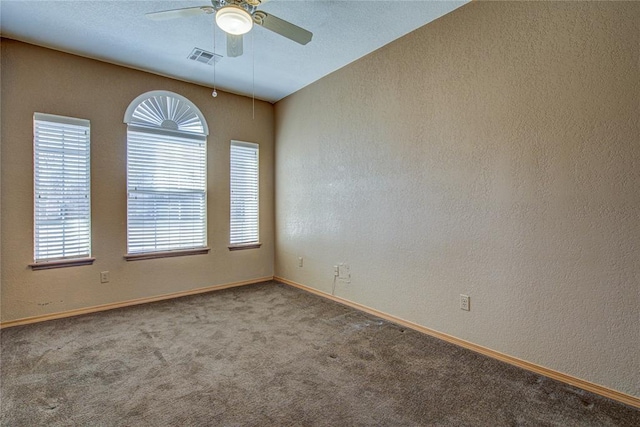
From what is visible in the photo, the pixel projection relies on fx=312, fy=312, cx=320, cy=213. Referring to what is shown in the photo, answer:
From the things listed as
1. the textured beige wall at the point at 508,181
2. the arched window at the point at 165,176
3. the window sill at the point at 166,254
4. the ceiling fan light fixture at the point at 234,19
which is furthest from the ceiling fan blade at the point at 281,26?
the window sill at the point at 166,254

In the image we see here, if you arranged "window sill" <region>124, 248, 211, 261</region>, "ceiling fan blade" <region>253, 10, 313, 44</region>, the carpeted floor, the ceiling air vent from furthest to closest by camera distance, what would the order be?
"window sill" <region>124, 248, 211, 261</region>, the ceiling air vent, "ceiling fan blade" <region>253, 10, 313, 44</region>, the carpeted floor

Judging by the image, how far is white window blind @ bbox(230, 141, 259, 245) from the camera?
14.6 feet

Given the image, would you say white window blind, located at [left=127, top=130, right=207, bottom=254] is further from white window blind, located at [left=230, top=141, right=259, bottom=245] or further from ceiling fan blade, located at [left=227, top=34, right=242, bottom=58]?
ceiling fan blade, located at [left=227, top=34, right=242, bottom=58]

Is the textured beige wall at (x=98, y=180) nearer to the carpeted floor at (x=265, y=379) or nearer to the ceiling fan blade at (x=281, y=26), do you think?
the carpeted floor at (x=265, y=379)

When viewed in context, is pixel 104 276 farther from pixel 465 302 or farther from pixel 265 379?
pixel 465 302

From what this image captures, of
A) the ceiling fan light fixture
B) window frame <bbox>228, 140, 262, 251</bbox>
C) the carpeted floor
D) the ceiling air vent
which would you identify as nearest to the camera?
the carpeted floor

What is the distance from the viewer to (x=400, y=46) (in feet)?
9.84

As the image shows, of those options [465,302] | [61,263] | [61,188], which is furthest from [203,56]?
[465,302]

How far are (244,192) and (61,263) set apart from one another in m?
2.21

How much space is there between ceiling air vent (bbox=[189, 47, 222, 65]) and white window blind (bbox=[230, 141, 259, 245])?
1.21 m

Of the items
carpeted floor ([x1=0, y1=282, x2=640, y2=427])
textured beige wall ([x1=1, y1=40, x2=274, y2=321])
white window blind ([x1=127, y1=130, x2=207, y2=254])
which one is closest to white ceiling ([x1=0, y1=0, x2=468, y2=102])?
textured beige wall ([x1=1, y1=40, x2=274, y2=321])

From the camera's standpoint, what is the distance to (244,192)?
4.55 metres

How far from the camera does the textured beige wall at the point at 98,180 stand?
2980mm

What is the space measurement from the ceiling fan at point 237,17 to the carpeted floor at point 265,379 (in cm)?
226
